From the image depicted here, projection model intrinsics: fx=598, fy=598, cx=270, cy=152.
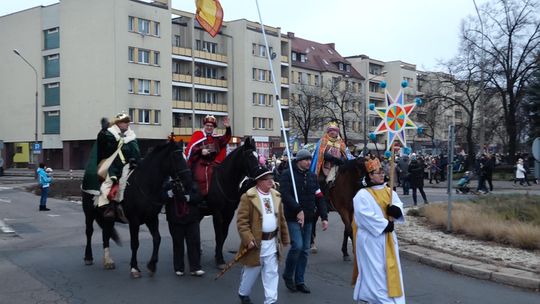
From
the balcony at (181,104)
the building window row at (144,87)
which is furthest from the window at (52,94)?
the balcony at (181,104)

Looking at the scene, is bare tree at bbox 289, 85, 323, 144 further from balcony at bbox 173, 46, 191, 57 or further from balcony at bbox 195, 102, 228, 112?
balcony at bbox 173, 46, 191, 57

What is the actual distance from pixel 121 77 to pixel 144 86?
3.27 m

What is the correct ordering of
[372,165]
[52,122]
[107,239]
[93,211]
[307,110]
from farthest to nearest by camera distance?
[307,110] < [52,122] < [93,211] < [107,239] < [372,165]

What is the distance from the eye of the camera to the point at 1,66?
6900 cm

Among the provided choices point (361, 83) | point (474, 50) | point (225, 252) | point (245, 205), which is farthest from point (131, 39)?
point (245, 205)

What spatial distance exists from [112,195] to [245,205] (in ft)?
10.6

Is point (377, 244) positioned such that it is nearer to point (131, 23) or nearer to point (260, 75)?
point (131, 23)

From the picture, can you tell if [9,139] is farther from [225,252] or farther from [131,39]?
[225,252]

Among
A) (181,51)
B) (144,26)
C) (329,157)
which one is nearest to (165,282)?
(329,157)

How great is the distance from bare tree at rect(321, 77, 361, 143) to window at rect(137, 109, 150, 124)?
1815 centimetres

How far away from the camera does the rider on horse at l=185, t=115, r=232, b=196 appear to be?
10.2 metres

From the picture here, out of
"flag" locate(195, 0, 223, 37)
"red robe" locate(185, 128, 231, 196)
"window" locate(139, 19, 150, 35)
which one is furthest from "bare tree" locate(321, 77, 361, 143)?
"red robe" locate(185, 128, 231, 196)

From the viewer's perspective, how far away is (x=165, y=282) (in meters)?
8.92

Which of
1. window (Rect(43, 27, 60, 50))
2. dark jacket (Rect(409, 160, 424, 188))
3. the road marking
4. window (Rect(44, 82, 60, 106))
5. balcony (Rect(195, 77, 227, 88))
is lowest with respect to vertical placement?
the road marking
